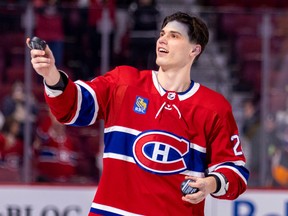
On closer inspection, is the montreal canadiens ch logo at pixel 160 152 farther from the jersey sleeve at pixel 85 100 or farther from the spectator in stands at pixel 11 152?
the spectator in stands at pixel 11 152

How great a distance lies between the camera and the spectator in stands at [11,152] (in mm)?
5969

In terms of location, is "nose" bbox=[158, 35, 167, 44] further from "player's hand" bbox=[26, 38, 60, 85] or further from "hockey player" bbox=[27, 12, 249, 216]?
"player's hand" bbox=[26, 38, 60, 85]

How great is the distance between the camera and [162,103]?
356 cm

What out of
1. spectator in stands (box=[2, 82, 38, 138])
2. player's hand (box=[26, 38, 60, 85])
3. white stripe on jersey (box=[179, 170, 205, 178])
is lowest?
spectator in stands (box=[2, 82, 38, 138])

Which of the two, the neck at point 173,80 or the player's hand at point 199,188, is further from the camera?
the neck at point 173,80

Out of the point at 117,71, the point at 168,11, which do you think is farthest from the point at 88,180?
the point at 117,71

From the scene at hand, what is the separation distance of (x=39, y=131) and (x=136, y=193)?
8.76ft

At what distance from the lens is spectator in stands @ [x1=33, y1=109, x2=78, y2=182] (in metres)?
6.02

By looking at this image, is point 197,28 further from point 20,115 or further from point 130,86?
point 20,115

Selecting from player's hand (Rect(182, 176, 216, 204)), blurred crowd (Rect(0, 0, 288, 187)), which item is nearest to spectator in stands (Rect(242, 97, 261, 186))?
blurred crowd (Rect(0, 0, 288, 187))

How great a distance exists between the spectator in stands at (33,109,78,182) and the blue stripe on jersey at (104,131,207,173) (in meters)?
2.52

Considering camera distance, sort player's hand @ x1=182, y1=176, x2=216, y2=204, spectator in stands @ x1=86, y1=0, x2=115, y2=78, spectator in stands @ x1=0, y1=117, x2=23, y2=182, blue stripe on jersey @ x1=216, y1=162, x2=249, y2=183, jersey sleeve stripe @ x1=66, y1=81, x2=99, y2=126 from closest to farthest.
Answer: player's hand @ x1=182, y1=176, x2=216, y2=204, jersey sleeve stripe @ x1=66, y1=81, x2=99, y2=126, blue stripe on jersey @ x1=216, y1=162, x2=249, y2=183, spectator in stands @ x1=0, y1=117, x2=23, y2=182, spectator in stands @ x1=86, y1=0, x2=115, y2=78

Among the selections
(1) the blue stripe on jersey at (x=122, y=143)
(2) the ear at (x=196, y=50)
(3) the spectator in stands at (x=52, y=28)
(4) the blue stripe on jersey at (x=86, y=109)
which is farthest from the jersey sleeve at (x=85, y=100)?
(3) the spectator in stands at (x=52, y=28)

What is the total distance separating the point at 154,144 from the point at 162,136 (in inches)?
1.7
